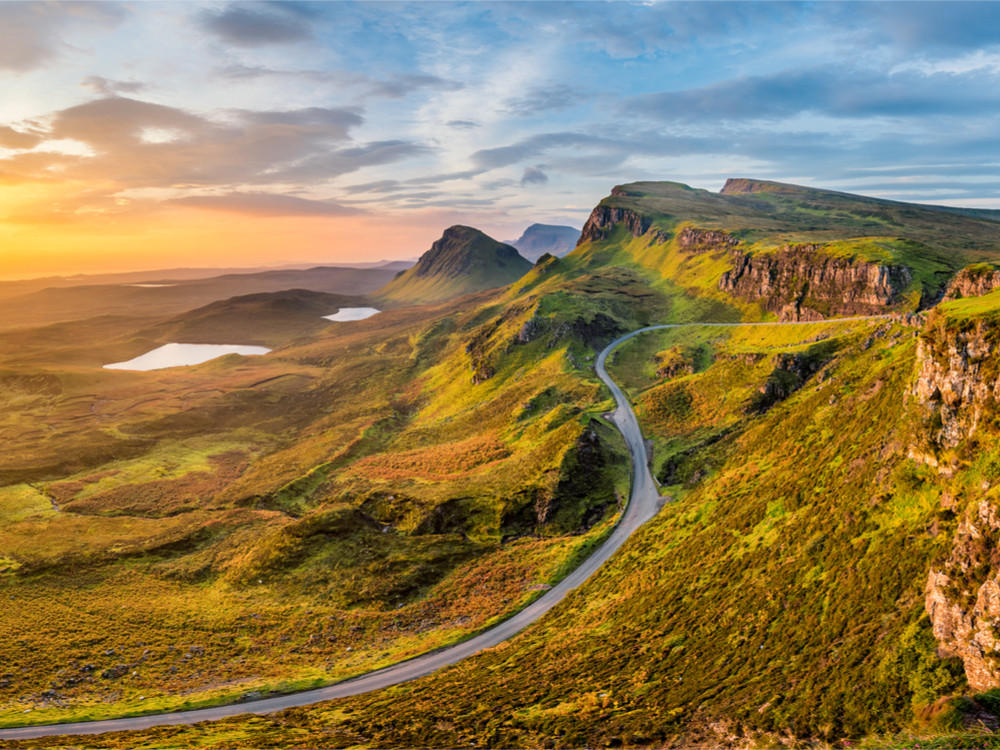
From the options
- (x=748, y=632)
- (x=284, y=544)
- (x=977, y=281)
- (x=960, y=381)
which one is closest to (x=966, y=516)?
(x=960, y=381)

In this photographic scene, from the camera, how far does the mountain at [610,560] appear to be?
111 ft

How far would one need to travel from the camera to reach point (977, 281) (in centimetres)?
8694

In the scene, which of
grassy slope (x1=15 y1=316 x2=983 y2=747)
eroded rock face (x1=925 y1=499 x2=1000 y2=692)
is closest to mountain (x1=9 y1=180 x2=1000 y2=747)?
eroded rock face (x1=925 y1=499 x2=1000 y2=692)

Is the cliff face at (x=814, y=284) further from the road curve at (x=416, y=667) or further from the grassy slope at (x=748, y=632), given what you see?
the road curve at (x=416, y=667)

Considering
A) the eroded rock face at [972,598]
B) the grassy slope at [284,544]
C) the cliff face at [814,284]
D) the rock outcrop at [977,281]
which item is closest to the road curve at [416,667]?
the grassy slope at [284,544]

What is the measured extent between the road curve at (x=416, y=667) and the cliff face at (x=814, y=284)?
91698 mm

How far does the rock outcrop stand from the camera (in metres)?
83.9

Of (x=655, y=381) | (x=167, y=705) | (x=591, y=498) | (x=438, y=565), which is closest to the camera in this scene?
(x=167, y=705)

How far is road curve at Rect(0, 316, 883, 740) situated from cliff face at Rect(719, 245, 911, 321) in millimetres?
91698

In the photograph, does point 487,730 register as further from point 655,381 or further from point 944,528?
point 655,381

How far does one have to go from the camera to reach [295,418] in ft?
648

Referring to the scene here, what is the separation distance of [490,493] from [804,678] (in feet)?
227

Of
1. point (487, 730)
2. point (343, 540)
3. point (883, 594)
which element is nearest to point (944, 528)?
point (883, 594)

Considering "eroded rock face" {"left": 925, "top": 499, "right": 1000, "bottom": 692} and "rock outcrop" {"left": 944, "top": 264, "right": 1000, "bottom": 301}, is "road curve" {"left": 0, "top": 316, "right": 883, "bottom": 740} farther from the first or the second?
"rock outcrop" {"left": 944, "top": 264, "right": 1000, "bottom": 301}
